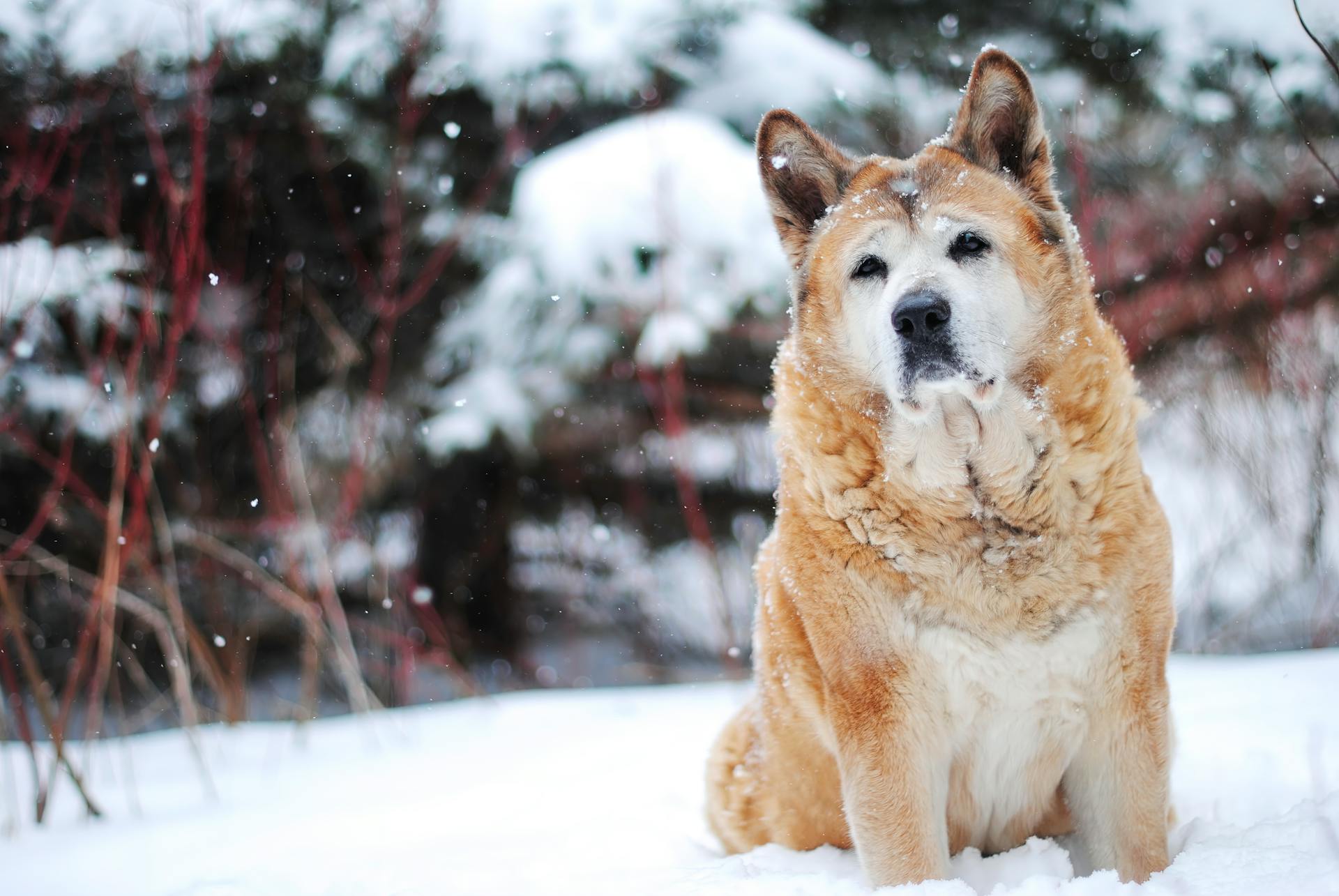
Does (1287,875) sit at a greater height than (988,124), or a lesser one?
lesser

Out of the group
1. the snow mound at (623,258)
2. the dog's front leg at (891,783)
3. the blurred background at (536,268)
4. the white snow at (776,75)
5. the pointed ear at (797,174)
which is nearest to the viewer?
the dog's front leg at (891,783)

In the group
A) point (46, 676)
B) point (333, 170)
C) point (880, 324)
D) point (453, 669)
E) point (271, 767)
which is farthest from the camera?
point (46, 676)

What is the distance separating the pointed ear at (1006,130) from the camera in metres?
2.32

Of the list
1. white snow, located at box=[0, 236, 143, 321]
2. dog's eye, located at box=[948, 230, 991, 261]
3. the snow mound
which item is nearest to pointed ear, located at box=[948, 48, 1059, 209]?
dog's eye, located at box=[948, 230, 991, 261]

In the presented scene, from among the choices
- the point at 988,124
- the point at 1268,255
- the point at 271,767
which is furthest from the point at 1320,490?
the point at 271,767

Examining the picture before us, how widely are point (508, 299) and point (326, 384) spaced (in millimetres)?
1628

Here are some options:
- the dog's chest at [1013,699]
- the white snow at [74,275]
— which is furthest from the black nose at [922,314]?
the white snow at [74,275]

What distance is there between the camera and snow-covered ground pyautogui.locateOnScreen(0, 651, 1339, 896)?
212cm

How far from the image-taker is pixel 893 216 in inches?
94.0

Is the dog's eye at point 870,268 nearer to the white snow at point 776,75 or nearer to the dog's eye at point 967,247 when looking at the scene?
the dog's eye at point 967,247

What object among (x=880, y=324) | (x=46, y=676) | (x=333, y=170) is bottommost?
(x=46, y=676)

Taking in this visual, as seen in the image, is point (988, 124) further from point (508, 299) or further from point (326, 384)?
point (326, 384)

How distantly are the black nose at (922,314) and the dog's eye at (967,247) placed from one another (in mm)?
222

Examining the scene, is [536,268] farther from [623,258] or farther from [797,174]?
[797,174]
